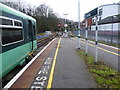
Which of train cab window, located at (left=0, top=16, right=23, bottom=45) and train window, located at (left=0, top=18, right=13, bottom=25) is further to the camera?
train cab window, located at (left=0, top=16, right=23, bottom=45)

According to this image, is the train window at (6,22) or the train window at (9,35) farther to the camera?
the train window at (9,35)

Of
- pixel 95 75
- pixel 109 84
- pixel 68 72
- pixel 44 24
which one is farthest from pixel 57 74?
pixel 44 24

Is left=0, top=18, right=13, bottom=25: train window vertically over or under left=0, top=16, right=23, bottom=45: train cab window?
over

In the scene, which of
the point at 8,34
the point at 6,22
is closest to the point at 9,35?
the point at 8,34

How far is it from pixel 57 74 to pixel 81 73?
109cm

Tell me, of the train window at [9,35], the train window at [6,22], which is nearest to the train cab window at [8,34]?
the train window at [9,35]

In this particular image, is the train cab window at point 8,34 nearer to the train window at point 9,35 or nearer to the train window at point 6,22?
the train window at point 9,35

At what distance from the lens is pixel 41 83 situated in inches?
231

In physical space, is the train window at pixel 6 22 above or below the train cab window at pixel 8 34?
above

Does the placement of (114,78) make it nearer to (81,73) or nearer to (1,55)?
(81,73)

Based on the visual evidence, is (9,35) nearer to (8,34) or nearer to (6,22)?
(8,34)

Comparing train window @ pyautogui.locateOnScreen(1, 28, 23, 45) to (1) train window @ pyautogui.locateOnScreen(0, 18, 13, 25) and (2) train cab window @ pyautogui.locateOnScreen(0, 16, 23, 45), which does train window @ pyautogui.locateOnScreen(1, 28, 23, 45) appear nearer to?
(2) train cab window @ pyautogui.locateOnScreen(0, 16, 23, 45)

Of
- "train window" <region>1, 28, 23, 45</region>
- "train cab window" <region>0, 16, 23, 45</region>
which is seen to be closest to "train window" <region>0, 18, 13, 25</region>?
"train cab window" <region>0, 16, 23, 45</region>

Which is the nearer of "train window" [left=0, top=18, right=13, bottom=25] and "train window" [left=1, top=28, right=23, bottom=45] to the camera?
"train window" [left=0, top=18, right=13, bottom=25]
